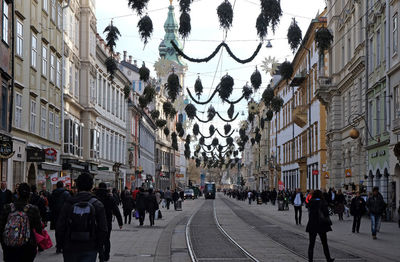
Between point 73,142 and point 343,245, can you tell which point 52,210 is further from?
point 73,142

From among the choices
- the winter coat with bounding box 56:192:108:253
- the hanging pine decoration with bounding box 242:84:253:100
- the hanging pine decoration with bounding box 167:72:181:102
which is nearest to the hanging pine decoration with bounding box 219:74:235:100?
the hanging pine decoration with bounding box 167:72:181:102

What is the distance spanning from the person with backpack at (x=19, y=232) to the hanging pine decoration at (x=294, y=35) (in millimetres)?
14764

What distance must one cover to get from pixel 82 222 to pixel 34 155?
24.7 meters

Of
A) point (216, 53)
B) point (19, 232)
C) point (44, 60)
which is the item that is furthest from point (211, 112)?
point (19, 232)

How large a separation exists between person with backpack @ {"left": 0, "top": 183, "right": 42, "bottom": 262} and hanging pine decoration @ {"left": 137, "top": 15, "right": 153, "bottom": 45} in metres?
11.2

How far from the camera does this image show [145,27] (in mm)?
19984

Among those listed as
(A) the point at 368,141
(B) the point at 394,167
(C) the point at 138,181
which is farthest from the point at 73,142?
(C) the point at 138,181

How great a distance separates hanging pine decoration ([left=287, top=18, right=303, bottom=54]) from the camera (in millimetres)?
22688

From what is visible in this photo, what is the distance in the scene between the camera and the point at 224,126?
55719 mm

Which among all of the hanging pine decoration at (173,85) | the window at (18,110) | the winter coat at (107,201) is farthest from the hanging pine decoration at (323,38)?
the winter coat at (107,201)

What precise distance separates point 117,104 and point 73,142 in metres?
21.0

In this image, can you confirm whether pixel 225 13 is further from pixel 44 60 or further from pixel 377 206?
pixel 44 60

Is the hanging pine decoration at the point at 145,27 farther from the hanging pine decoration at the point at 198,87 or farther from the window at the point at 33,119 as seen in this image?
the window at the point at 33,119

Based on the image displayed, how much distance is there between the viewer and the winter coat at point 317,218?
14.4 meters
